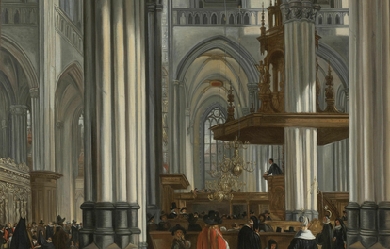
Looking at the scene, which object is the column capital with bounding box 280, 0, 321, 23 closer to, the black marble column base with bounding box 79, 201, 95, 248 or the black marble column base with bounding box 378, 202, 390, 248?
the black marble column base with bounding box 79, 201, 95, 248

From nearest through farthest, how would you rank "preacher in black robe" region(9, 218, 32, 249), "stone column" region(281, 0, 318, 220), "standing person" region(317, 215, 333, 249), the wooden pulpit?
"standing person" region(317, 215, 333, 249), "preacher in black robe" region(9, 218, 32, 249), "stone column" region(281, 0, 318, 220), the wooden pulpit

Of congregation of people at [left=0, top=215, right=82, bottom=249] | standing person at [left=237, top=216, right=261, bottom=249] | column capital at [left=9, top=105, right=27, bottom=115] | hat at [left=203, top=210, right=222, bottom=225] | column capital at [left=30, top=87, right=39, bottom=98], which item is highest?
column capital at [left=30, top=87, right=39, bottom=98]

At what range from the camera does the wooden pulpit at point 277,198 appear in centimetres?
2083

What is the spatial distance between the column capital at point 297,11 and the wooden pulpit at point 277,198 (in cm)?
443

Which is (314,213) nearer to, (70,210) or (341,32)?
(341,32)

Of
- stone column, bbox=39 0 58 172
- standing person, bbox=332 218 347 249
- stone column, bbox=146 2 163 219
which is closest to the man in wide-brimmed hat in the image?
standing person, bbox=332 218 347 249

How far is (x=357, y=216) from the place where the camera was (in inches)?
395

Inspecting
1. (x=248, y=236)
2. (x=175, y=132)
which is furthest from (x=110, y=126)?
(x=175, y=132)

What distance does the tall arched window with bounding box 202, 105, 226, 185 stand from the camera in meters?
41.9

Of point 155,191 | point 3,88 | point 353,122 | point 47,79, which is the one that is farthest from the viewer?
point 3,88

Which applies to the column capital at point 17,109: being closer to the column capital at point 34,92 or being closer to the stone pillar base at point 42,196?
the column capital at point 34,92

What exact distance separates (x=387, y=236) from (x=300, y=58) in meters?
10.3

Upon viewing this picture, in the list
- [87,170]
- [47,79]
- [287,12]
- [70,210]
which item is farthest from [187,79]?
[87,170]

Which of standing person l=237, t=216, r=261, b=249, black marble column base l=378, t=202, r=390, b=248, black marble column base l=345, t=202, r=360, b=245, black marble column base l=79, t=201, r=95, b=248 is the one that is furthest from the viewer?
standing person l=237, t=216, r=261, b=249
